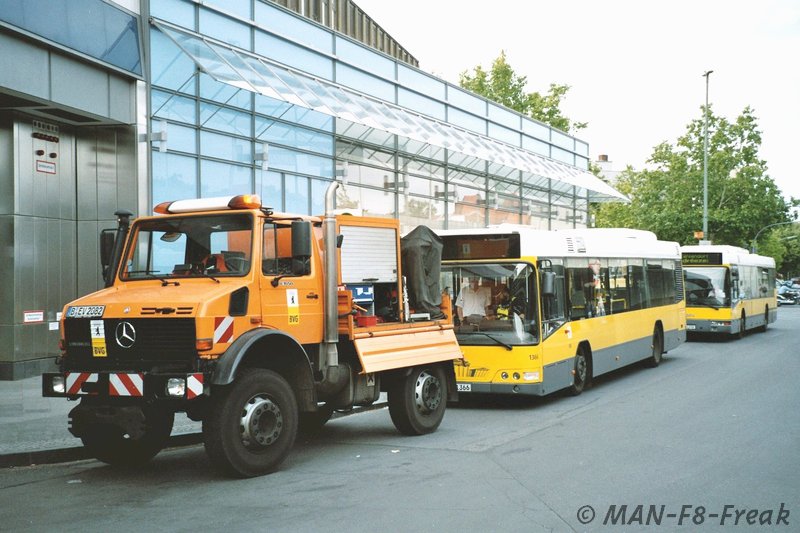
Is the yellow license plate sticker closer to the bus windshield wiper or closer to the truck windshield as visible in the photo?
the truck windshield

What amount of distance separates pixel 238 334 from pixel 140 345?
88cm

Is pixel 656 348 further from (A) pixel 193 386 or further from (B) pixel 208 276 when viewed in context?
(A) pixel 193 386

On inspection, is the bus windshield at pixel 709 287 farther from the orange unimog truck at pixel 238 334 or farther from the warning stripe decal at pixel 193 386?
the warning stripe decal at pixel 193 386

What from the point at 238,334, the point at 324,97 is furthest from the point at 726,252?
the point at 238,334

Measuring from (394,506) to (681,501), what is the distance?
7.57ft

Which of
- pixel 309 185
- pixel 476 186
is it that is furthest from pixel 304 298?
pixel 476 186

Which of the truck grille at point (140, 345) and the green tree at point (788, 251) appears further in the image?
the green tree at point (788, 251)

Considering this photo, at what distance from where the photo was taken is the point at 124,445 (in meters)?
8.51

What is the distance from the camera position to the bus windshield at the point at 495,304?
40.4 ft

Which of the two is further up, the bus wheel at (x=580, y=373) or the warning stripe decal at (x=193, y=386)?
the warning stripe decal at (x=193, y=386)

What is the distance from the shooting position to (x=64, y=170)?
16.1 m

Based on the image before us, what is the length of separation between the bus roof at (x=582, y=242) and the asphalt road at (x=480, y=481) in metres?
2.54

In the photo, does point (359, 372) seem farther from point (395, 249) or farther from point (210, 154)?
point (210, 154)

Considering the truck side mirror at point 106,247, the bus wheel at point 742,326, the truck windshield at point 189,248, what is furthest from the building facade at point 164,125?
the bus wheel at point 742,326
